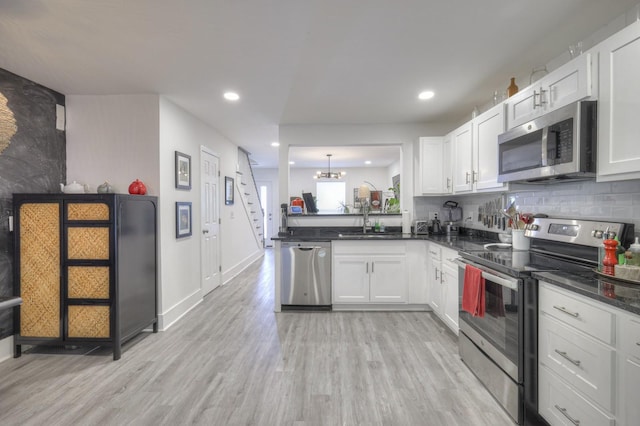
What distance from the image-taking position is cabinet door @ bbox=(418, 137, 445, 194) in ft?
12.4

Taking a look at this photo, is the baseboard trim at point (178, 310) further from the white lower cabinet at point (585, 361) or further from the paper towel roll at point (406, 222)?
the white lower cabinet at point (585, 361)

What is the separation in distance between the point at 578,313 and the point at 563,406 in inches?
20.0

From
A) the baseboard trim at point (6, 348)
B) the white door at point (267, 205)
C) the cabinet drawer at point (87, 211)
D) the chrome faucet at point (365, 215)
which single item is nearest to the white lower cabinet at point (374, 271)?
the chrome faucet at point (365, 215)

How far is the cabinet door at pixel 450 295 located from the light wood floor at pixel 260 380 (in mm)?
154

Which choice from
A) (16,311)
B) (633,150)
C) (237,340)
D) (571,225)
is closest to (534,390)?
(571,225)

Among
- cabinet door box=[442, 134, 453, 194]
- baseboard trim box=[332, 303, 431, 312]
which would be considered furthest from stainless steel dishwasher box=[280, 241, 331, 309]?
cabinet door box=[442, 134, 453, 194]

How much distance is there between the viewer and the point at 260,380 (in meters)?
2.23

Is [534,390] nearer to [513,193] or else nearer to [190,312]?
[513,193]

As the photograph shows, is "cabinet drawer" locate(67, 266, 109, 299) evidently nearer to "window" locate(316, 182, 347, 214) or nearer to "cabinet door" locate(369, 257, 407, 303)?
"cabinet door" locate(369, 257, 407, 303)

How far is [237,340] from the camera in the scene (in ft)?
9.53

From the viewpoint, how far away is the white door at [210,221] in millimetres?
4223

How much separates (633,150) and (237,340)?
3.09 metres

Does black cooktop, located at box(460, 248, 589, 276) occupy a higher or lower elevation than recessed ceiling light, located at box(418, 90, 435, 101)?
lower

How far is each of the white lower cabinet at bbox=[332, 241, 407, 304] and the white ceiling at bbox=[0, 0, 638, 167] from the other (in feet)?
5.48
